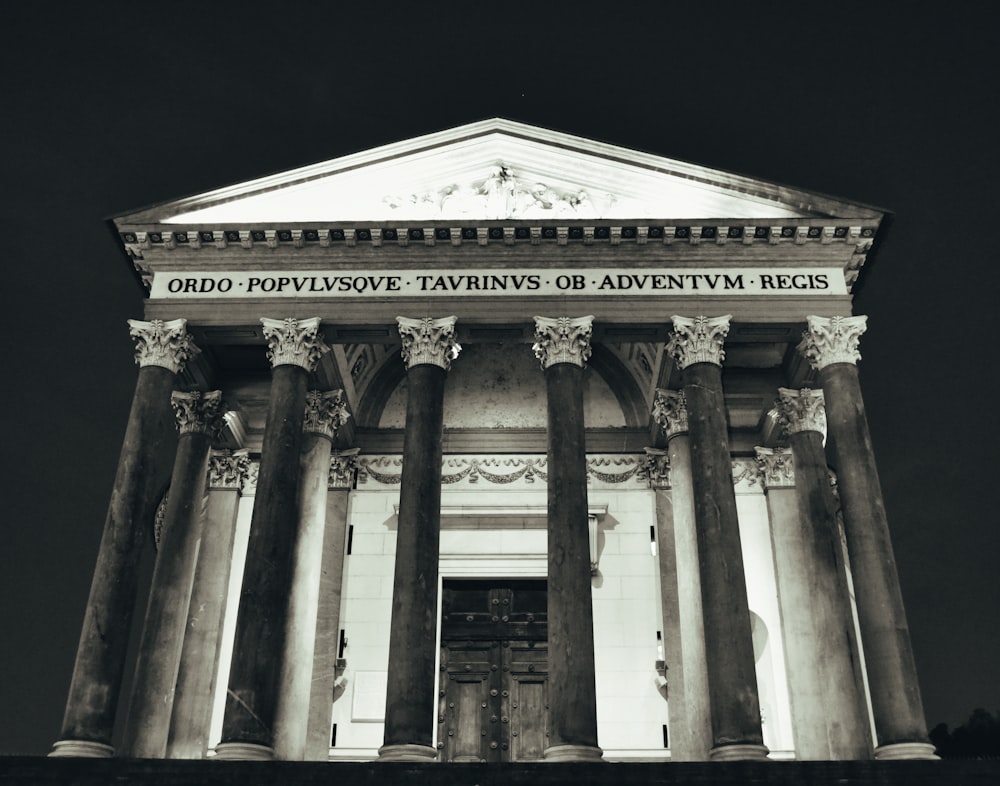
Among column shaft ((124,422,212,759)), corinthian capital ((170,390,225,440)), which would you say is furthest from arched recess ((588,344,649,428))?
column shaft ((124,422,212,759))

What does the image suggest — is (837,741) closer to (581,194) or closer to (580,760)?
(580,760)

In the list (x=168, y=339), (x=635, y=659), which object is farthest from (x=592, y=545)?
(x=168, y=339)

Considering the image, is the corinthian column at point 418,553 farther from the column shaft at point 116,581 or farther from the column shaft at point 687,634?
the column shaft at point 687,634

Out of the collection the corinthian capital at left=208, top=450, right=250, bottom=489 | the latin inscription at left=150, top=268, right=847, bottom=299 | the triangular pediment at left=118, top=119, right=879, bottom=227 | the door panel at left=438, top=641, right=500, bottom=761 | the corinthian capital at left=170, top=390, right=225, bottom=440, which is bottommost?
the door panel at left=438, top=641, right=500, bottom=761

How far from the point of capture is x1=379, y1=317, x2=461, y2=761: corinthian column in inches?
797

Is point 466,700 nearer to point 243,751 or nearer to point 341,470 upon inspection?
point 341,470

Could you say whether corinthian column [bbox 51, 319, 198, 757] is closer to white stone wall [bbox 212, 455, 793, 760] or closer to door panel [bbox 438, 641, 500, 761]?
white stone wall [bbox 212, 455, 793, 760]

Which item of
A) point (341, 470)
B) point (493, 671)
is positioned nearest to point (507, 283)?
point (341, 470)

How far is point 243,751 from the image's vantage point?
19.9 m

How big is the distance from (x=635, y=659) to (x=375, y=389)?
10.4 meters

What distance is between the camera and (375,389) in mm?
30422

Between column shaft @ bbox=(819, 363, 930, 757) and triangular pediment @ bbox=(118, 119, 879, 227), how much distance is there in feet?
15.8

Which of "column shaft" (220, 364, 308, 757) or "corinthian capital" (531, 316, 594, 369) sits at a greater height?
"corinthian capital" (531, 316, 594, 369)

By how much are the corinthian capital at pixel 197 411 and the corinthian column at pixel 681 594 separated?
11.3 metres
